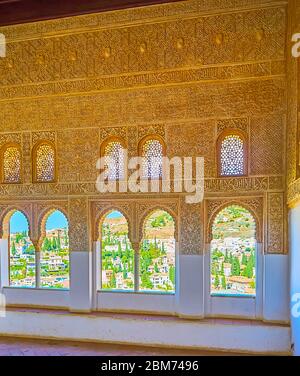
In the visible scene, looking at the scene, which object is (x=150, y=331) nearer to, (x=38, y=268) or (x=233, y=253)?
(x=233, y=253)

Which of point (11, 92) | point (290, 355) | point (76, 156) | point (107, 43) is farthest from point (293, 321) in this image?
point (11, 92)

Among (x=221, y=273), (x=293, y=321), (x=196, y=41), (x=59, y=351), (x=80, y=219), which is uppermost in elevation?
(x=196, y=41)

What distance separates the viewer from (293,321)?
5789 millimetres

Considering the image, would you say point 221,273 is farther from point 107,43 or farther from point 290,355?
point 107,43

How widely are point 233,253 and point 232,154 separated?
1.44m

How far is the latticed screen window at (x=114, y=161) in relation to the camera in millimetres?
7012

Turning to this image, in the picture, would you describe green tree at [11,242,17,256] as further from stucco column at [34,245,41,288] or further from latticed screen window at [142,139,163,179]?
latticed screen window at [142,139,163,179]

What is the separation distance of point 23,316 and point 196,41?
5.02 m

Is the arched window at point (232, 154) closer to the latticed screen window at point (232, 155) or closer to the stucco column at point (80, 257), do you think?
the latticed screen window at point (232, 155)

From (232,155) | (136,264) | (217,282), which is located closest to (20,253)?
(136,264)

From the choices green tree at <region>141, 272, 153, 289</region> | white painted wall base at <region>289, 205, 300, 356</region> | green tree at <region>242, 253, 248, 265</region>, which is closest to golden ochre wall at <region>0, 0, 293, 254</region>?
green tree at <region>242, 253, 248, 265</region>

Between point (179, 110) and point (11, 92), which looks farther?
point (11, 92)

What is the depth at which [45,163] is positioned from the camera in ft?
24.2

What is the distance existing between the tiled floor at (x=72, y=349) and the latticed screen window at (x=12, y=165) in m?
2.60
